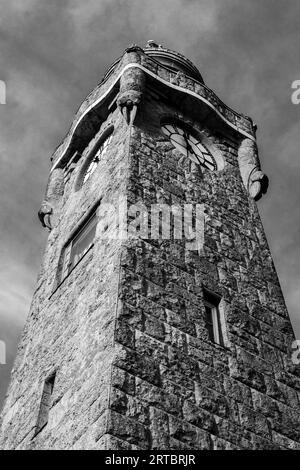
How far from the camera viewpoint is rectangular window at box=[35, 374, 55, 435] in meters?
7.45

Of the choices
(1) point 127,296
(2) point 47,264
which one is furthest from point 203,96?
(1) point 127,296

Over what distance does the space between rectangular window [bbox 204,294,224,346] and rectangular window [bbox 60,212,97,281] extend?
6.80 feet

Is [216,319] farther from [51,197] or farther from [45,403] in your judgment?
[51,197]

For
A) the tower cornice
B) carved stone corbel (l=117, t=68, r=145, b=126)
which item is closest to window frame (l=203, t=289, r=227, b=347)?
carved stone corbel (l=117, t=68, r=145, b=126)

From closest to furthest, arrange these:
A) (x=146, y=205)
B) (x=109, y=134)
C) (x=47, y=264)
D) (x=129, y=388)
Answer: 1. (x=129, y=388)
2. (x=146, y=205)
3. (x=47, y=264)
4. (x=109, y=134)

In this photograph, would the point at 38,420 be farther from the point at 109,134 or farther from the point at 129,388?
the point at 109,134

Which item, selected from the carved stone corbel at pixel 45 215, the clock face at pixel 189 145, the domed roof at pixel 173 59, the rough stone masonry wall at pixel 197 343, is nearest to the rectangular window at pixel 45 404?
the rough stone masonry wall at pixel 197 343

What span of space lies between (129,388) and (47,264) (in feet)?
16.4

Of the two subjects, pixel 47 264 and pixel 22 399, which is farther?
pixel 47 264

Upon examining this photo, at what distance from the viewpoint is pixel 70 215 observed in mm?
11391

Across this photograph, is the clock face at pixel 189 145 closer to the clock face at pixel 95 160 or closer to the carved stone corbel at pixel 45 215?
the clock face at pixel 95 160

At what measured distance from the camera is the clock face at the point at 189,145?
38.4 ft

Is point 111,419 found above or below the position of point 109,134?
below

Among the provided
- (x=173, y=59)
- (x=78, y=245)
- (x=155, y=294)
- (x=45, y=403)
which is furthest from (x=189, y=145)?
(x=45, y=403)
